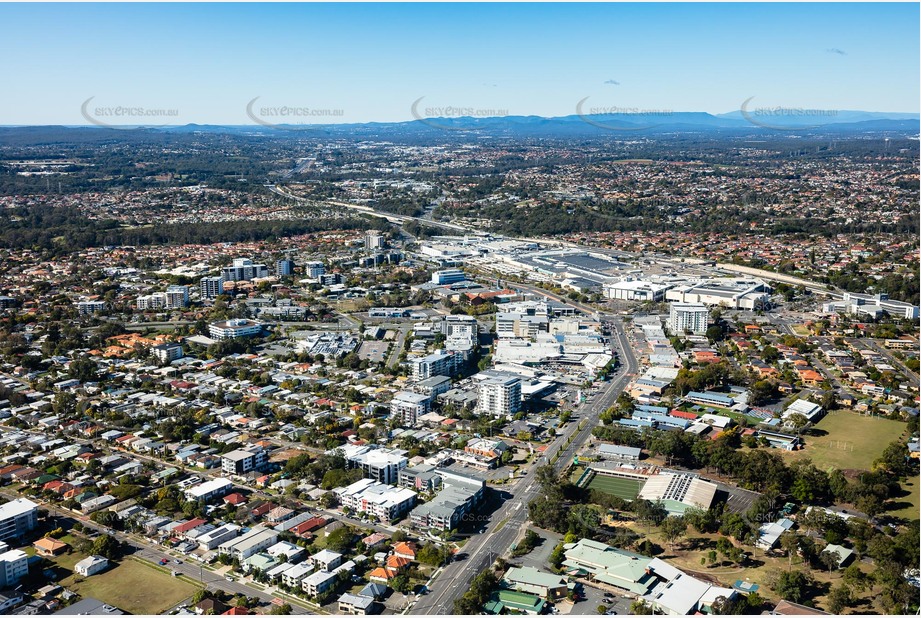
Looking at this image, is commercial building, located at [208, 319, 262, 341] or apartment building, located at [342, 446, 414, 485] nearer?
apartment building, located at [342, 446, 414, 485]

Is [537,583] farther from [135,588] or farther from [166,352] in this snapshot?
[166,352]

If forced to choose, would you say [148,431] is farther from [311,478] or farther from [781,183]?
[781,183]

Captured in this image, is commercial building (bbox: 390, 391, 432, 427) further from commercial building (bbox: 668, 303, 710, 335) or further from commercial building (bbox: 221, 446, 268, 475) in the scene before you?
commercial building (bbox: 668, 303, 710, 335)

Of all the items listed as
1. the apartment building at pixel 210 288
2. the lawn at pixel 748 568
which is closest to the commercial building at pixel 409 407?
the lawn at pixel 748 568

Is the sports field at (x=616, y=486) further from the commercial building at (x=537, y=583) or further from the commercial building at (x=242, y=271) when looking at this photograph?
the commercial building at (x=242, y=271)

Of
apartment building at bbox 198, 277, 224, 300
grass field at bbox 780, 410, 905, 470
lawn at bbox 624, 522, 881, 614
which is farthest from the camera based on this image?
apartment building at bbox 198, 277, 224, 300

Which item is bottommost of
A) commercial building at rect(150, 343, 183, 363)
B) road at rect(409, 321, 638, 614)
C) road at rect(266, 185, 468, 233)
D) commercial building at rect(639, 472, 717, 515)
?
road at rect(409, 321, 638, 614)

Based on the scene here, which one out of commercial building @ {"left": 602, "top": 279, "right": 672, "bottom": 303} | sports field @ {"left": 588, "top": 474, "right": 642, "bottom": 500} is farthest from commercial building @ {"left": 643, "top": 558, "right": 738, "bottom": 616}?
commercial building @ {"left": 602, "top": 279, "right": 672, "bottom": 303}
